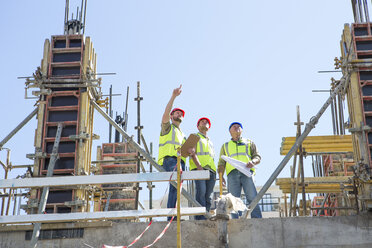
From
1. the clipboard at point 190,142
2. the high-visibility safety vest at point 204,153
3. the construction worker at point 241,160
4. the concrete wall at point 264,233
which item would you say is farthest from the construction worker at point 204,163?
the clipboard at point 190,142

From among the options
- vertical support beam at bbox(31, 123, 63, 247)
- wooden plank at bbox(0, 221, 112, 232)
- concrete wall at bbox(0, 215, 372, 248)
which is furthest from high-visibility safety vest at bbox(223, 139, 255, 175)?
vertical support beam at bbox(31, 123, 63, 247)

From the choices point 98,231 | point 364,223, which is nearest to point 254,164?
point 364,223

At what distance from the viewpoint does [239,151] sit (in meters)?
11.0

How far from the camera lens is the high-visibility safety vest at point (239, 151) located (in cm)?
1092

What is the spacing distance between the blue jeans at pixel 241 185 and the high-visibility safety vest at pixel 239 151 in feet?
0.49

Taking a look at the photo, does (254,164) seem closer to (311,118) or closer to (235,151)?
(235,151)

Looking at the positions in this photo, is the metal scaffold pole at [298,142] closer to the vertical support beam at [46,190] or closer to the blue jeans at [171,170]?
the blue jeans at [171,170]

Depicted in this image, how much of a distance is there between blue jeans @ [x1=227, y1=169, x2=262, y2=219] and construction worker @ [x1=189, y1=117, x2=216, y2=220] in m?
0.36

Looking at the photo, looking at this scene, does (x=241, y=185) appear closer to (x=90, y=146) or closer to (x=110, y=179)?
(x=110, y=179)

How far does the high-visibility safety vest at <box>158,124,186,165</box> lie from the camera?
10531 millimetres

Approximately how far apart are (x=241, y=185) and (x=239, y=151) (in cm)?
68

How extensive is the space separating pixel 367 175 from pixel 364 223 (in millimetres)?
1871

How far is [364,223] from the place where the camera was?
9750 millimetres

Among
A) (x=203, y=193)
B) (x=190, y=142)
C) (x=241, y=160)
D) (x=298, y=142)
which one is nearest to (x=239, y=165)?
(x=241, y=160)
